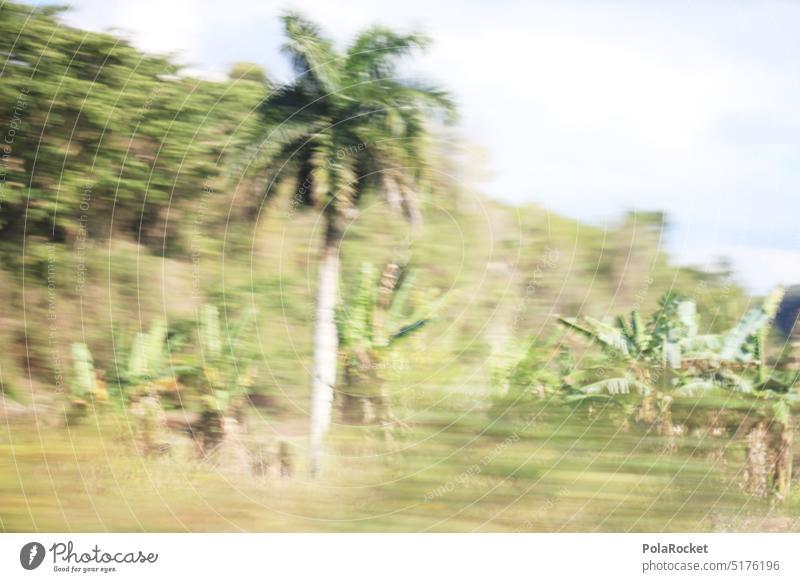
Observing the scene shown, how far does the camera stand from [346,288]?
3752mm

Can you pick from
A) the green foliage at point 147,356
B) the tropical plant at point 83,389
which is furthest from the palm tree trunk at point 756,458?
the tropical plant at point 83,389

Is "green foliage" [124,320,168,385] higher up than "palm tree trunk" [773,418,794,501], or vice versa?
"green foliage" [124,320,168,385]

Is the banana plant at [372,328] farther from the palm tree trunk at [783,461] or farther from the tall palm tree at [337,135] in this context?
the palm tree trunk at [783,461]

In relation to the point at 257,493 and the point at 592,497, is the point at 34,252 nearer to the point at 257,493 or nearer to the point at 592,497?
the point at 257,493

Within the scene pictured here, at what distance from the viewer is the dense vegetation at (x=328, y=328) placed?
3.64 meters

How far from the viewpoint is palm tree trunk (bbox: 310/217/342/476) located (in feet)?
12.0

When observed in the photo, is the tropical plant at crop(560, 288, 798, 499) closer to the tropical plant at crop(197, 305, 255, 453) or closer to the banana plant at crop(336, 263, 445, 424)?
the banana plant at crop(336, 263, 445, 424)

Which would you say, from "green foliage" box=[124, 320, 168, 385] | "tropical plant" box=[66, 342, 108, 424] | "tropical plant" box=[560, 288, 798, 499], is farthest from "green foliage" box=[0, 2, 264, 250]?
"tropical plant" box=[560, 288, 798, 499]
